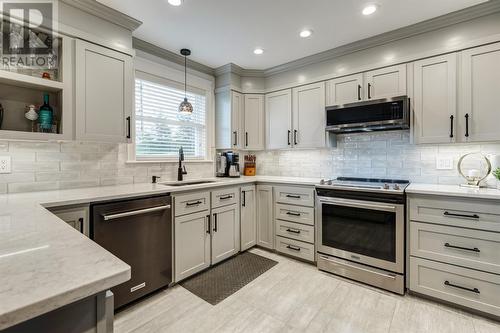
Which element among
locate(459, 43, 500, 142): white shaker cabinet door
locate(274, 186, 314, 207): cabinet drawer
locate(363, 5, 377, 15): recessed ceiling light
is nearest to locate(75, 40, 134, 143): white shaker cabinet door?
locate(274, 186, 314, 207): cabinet drawer

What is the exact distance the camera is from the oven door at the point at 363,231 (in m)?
2.22

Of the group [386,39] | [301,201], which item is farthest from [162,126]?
[386,39]

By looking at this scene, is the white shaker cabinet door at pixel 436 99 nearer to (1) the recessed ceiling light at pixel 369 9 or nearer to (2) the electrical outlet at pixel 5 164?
(1) the recessed ceiling light at pixel 369 9

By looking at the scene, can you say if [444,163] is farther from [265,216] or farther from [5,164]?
[5,164]

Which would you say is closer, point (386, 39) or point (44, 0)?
point (44, 0)

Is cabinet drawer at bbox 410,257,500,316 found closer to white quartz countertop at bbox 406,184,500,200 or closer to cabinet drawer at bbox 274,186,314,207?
white quartz countertop at bbox 406,184,500,200

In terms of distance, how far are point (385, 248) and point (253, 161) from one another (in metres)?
2.24

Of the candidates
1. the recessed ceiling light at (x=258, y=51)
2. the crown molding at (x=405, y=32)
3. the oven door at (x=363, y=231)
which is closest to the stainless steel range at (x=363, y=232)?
the oven door at (x=363, y=231)

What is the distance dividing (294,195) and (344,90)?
1401mm

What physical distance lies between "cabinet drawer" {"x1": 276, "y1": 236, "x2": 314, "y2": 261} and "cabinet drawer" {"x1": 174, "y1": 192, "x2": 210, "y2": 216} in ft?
3.61

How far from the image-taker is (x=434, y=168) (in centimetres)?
256

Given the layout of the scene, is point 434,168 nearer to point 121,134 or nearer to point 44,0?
point 121,134

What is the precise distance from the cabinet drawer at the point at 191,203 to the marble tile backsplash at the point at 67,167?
700 mm

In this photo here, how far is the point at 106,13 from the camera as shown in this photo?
210 centimetres
